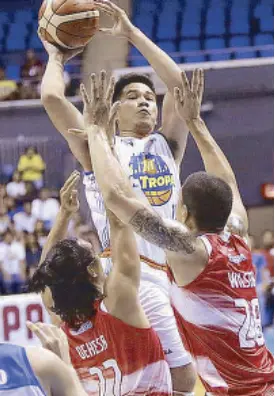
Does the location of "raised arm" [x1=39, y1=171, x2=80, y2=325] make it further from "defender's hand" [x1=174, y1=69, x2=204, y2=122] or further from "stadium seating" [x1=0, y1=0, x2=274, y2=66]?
"stadium seating" [x1=0, y1=0, x2=274, y2=66]

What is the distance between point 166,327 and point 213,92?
8161mm

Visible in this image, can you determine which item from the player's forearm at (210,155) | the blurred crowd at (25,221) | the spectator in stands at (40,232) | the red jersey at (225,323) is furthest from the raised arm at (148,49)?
the spectator in stands at (40,232)

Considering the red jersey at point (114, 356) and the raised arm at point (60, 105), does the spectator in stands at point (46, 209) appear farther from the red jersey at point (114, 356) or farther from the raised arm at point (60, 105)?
the red jersey at point (114, 356)

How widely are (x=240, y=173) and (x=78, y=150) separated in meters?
7.94

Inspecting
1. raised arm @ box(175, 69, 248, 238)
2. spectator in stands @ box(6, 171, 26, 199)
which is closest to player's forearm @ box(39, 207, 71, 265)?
raised arm @ box(175, 69, 248, 238)

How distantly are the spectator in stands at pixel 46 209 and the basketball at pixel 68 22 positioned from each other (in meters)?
6.74

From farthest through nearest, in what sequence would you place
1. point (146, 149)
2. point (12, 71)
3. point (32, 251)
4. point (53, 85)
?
point (12, 71) → point (32, 251) → point (146, 149) → point (53, 85)

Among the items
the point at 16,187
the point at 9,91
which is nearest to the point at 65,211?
the point at 16,187

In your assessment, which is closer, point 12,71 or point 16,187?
point 16,187

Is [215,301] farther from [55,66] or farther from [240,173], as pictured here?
[240,173]

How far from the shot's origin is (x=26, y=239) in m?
10.9

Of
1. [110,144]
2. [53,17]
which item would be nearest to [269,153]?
[53,17]

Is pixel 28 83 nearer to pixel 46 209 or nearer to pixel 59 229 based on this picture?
pixel 46 209

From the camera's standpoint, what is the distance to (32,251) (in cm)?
1072
